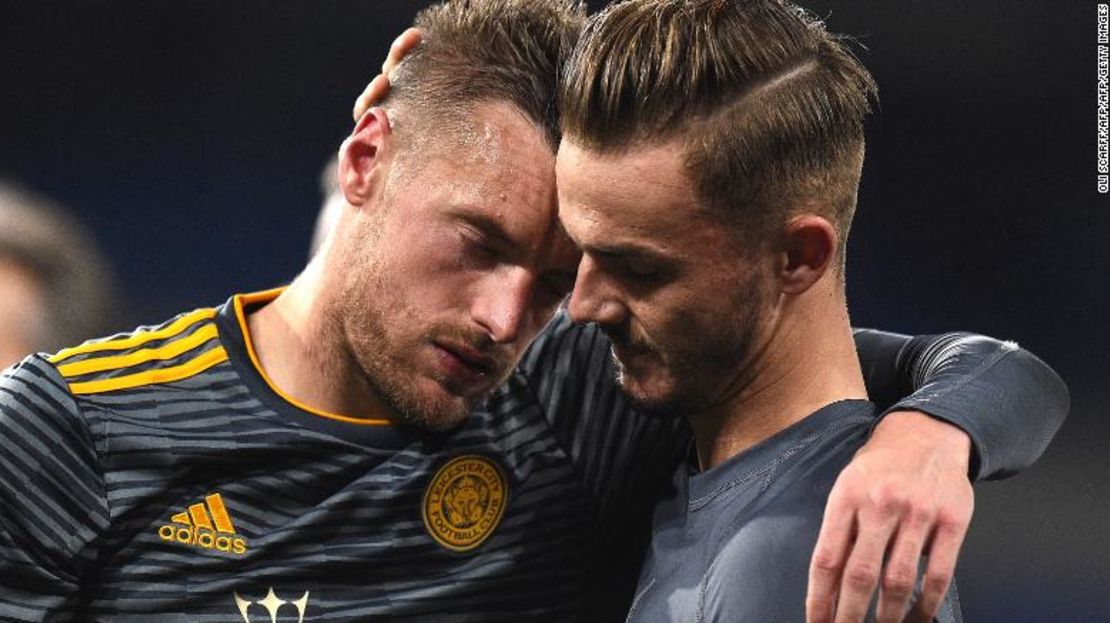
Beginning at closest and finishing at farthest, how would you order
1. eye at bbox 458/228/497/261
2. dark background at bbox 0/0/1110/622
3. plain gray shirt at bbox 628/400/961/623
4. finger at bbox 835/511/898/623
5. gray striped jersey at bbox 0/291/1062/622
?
finger at bbox 835/511/898/623 → plain gray shirt at bbox 628/400/961/623 → gray striped jersey at bbox 0/291/1062/622 → eye at bbox 458/228/497/261 → dark background at bbox 0/0/1110/622

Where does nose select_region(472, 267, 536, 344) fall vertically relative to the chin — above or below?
above

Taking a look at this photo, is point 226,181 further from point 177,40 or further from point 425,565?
point 425,565

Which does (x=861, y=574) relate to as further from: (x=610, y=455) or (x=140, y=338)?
(x=140, y=338)

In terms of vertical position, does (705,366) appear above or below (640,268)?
below

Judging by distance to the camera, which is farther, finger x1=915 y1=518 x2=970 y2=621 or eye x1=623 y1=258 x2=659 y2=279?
eye x1=623 y1=258 x2=659 y2=279

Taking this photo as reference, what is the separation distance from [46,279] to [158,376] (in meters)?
1.73

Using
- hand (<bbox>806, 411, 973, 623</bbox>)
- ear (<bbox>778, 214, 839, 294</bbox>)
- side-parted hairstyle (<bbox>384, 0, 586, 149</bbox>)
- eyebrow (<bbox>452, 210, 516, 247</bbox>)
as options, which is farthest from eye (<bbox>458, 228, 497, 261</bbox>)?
hand (<bbox>806, 411, 973, 623</bbox>)

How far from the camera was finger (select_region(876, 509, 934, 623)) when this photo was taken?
3.42 feet

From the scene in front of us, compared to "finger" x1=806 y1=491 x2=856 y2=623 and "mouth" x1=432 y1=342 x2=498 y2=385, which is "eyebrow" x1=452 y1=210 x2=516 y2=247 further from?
"finger" x1=806 y1=491 x2=856 y2=623

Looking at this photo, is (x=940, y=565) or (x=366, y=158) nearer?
(x=940, y=565)

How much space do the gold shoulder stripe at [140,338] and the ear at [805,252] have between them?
Result: 66 centimetres

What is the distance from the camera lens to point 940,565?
1.06 meters

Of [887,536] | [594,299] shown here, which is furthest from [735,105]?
[887,536]

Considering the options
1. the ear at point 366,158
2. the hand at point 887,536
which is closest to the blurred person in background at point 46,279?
the ear at point 366,158
